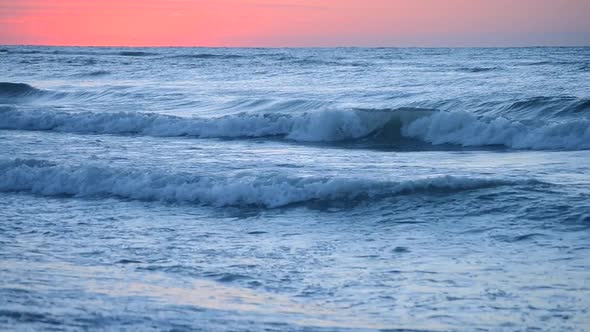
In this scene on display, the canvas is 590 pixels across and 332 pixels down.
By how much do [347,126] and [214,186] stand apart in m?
7.79

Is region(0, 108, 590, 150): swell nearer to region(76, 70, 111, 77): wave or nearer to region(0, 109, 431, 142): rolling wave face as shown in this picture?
region(0, 109, 431, 142): rolling wave face

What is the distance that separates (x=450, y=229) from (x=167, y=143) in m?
9.37

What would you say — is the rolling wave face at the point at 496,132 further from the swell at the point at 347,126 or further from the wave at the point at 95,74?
the wave at the point at 95,74

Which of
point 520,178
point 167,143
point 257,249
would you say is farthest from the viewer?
point 167,143

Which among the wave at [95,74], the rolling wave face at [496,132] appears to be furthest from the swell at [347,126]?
the wave at [95,74]

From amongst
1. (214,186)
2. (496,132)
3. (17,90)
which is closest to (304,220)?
(214,186)

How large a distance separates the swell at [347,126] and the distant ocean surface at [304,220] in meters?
0.05

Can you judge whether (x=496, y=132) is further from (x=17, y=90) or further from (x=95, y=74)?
(x=95, y=74)

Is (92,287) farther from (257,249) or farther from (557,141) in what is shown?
(557,141)

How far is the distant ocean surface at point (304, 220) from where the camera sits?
17.8ft

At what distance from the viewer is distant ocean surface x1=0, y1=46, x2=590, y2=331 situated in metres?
5.44

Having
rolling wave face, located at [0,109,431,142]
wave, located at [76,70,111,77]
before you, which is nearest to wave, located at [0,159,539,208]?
rolling wave face, located at [0,109,431,142]

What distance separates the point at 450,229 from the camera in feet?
26.2

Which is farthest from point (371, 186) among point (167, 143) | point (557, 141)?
point (167, 143)
